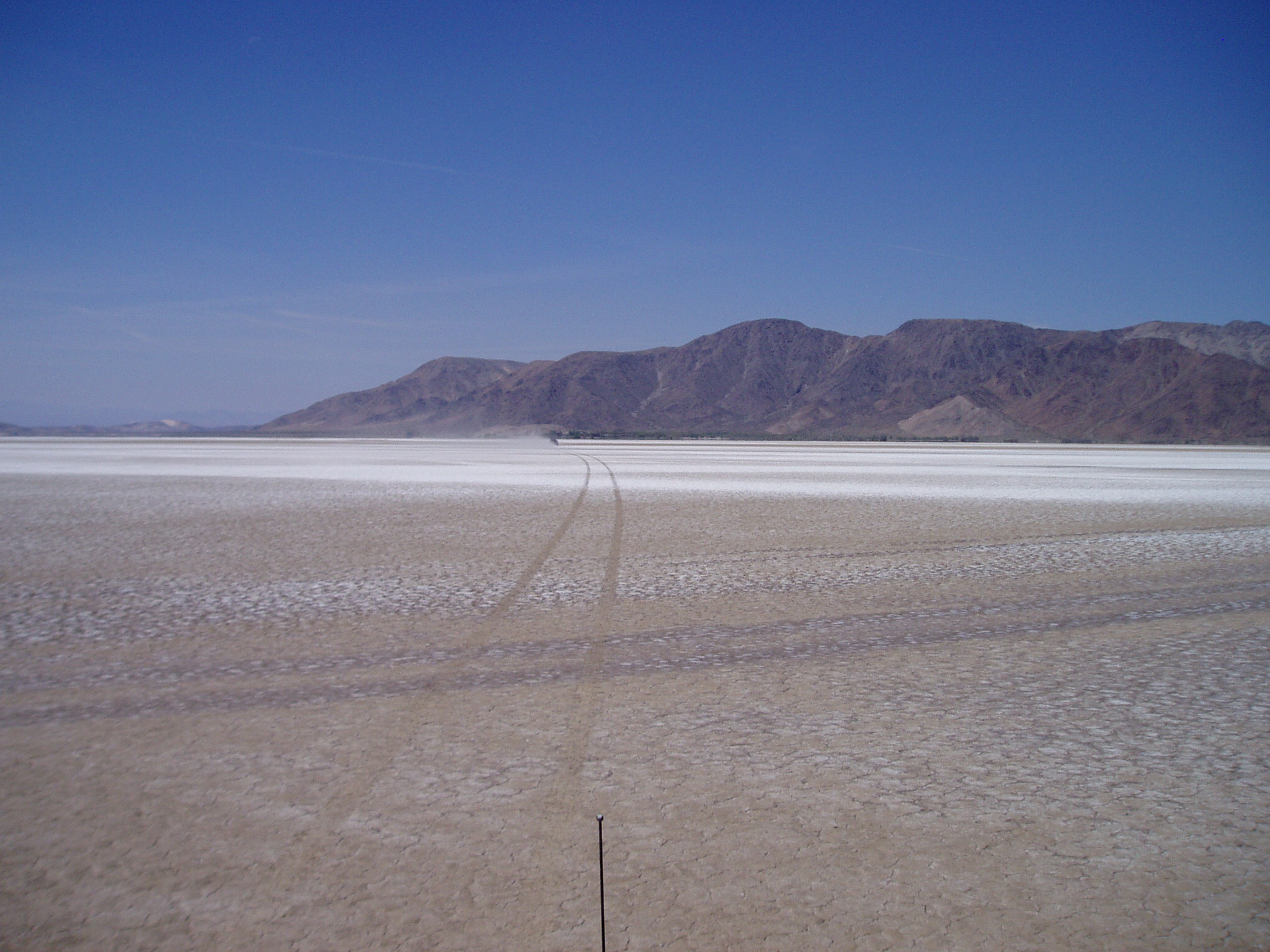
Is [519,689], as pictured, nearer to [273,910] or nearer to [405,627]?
[405,627]

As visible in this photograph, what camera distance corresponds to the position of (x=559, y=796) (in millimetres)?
3945

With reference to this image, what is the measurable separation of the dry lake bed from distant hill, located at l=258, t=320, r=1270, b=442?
290 feet

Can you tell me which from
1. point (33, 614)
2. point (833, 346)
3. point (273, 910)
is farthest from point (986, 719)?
point (833, 346)

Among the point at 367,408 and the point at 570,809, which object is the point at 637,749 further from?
the point at 367,408

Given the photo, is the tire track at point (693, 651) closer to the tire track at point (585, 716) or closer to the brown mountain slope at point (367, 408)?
the tire track at point (585, 716)

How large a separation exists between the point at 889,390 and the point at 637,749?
138 meters

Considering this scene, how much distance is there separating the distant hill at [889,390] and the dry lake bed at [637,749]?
88.5 m

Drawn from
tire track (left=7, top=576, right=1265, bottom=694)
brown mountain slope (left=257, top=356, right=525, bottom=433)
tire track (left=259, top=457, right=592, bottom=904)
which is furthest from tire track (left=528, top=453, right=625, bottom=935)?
brown mountain slope (left=257, top=356, right=525, bottom=433)

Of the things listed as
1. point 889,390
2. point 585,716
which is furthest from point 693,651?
point 889,390

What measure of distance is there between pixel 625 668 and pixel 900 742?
6.46 feet

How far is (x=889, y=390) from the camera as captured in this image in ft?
449

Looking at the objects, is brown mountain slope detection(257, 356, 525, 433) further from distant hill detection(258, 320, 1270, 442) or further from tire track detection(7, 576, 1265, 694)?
tire track detection(7, 576, 1265, 694)

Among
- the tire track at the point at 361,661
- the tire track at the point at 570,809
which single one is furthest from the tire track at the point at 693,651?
the tire track at the point at 570,809

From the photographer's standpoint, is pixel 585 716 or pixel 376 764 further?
pixel 585 716
